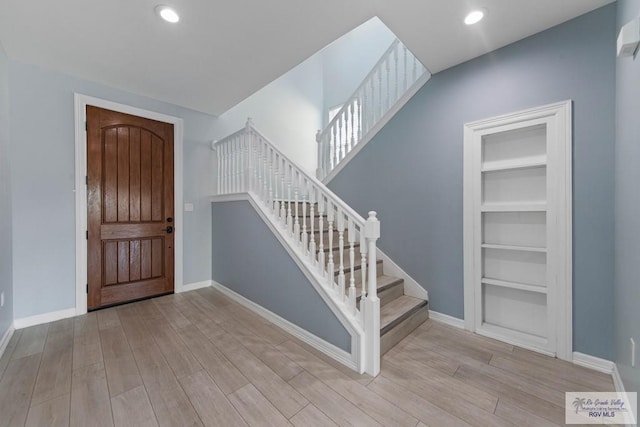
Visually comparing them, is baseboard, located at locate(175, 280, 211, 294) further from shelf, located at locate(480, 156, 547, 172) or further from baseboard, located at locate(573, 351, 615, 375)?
baseboard, located at locate(573, 351, 615, 375)

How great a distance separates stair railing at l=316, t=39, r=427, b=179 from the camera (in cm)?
300

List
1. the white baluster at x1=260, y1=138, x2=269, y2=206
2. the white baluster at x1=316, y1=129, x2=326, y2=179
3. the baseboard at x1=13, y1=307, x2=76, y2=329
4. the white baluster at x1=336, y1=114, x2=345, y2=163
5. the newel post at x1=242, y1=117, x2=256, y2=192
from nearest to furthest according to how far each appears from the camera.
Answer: the baseboard at x1=13, y1=307, x2=76, y2=329 < the white baluster at x1=260, y1=138, x2=269, y2=206 < the newel post at x1=242, y1=117, x2=256, y2=192 < the white baluster at x1=336, y1=114, x2=345, y2=163 < the white baluster at x1=316, y1=129, x2=326, y2=179

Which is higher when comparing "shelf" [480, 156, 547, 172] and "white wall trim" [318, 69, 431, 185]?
"white wall trim" [318, 69, 431, 185]

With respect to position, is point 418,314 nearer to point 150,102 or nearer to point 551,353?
point 551,353

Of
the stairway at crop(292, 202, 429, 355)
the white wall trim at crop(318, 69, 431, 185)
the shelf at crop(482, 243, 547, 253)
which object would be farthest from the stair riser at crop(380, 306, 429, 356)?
the white wall trim at crop(318, 69, 431, 185)

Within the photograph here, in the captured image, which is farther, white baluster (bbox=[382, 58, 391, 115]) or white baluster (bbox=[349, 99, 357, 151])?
white baluster (bbox=[349, 99, 357, 151])

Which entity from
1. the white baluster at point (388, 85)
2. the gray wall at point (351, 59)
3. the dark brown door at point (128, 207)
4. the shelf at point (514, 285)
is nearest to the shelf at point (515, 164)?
the shelf at point (514, 285)

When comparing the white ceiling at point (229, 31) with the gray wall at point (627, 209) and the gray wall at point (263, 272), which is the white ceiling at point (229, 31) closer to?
the gray wall at point (627, 209)

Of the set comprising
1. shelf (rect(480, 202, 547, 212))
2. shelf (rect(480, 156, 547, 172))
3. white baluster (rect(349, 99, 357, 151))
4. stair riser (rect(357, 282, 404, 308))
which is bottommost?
stair riser (rect(357, 282, 404, 308))

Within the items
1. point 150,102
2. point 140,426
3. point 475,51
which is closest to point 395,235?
point 475,51

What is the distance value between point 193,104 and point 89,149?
1.28m

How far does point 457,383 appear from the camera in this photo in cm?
173

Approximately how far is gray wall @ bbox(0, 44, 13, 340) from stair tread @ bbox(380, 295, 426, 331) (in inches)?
124

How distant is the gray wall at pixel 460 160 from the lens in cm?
187
